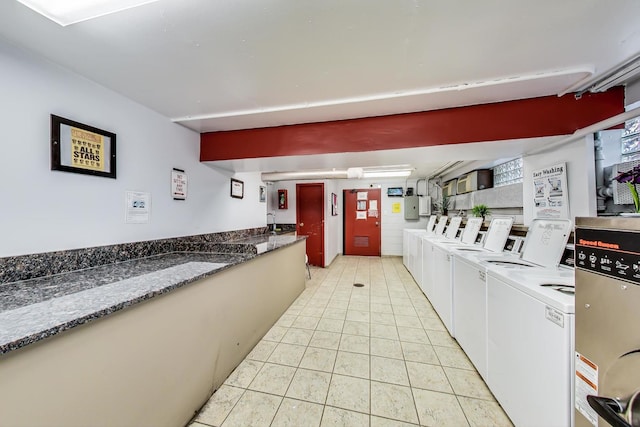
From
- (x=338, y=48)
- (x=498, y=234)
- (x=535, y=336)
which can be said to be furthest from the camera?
(x=498, y=234)

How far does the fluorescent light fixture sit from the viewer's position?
0.95 meters

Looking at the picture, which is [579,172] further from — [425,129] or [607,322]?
[607,322]

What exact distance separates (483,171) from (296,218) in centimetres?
382

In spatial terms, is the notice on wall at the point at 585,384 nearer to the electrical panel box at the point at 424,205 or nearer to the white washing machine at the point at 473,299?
the white washing machine at the point at 473,299

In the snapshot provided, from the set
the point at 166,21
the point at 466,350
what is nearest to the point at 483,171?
the point at 466,350

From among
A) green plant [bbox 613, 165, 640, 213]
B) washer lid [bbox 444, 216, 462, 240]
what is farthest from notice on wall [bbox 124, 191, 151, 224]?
washer lid [bbox 444, 216, 462, 240]

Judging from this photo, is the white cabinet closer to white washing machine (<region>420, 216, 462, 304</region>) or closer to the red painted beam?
white washing machine (<region>420, 216, 462, 304</region>)

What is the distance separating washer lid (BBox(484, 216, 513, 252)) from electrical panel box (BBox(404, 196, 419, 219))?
374 centimetres

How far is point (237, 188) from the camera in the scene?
3248 mm

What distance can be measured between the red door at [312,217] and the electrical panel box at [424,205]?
2.76 m

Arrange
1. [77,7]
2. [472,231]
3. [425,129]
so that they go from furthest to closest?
[472,231] → [425,129] → [77,7]

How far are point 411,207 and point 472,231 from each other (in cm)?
335

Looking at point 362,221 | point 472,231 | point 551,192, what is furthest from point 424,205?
point 551,192

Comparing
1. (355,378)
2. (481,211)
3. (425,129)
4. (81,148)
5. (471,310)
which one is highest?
(425,129)
